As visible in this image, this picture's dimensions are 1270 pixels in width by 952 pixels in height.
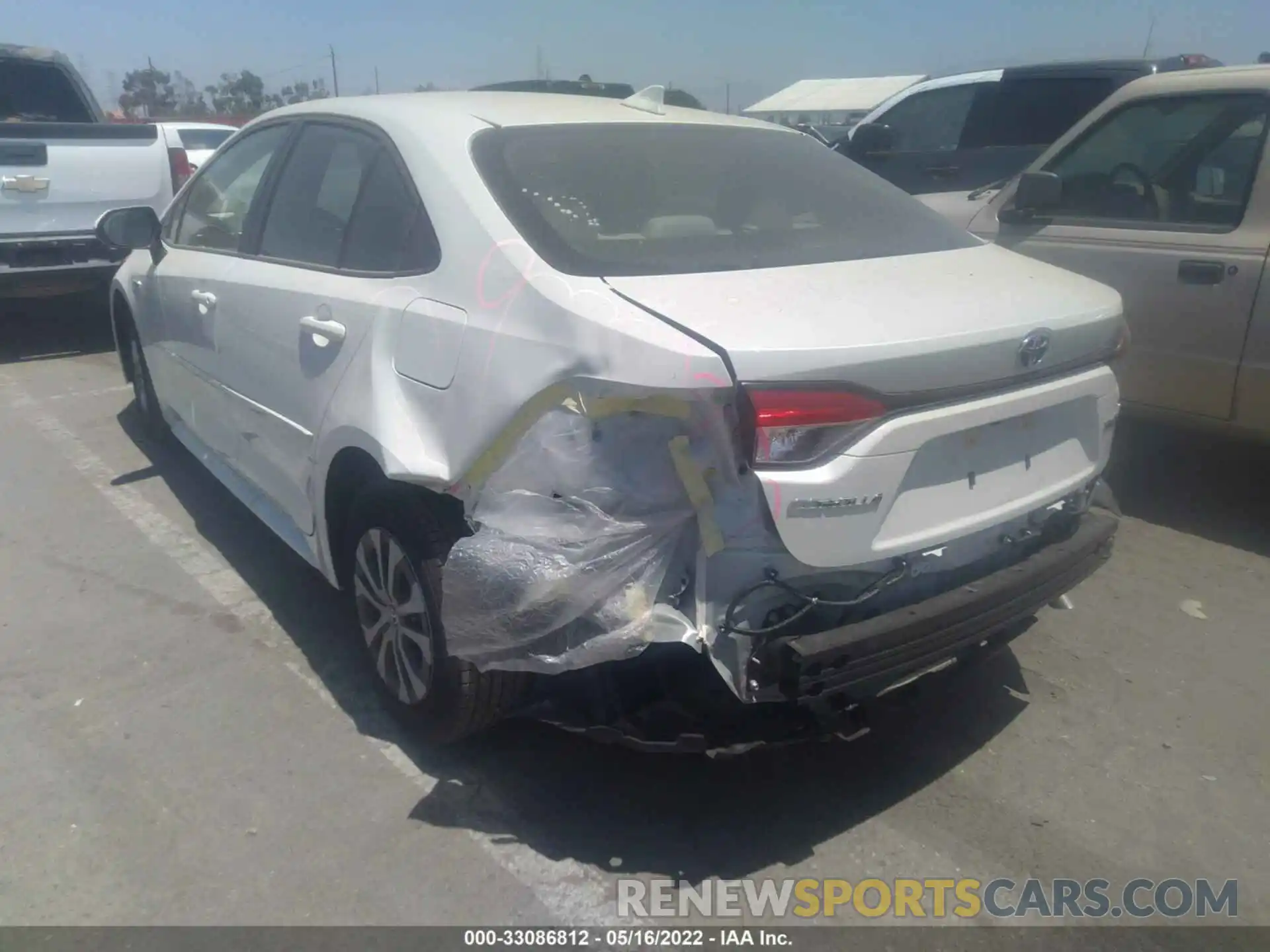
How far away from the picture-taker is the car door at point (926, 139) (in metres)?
7.38

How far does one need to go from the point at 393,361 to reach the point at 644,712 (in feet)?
3.80

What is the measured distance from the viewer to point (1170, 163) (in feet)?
16.0

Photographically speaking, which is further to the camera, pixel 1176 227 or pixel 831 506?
pixel 1176 227

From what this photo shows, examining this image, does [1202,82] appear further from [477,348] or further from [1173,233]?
[477,348]

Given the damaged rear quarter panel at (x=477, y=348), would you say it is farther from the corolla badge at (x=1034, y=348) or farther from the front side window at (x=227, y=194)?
the front side window at (x=227, y=194)

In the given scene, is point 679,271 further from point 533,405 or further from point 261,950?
point 261,950

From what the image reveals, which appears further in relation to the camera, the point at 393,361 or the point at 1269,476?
the point at 1269,476

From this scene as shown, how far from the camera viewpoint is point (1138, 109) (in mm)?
4945

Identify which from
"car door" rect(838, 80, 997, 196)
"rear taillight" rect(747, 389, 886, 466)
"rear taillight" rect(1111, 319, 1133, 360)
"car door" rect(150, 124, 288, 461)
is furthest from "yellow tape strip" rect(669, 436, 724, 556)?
"car door" rect(838, 80, 997, 196)

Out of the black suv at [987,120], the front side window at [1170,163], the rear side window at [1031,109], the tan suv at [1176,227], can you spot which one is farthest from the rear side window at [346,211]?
the rear side window at [1031,109]

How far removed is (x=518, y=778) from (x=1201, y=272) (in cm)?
345

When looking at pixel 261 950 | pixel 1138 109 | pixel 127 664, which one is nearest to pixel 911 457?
pixel 261 950

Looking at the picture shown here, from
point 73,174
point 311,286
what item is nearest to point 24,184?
point 73,174

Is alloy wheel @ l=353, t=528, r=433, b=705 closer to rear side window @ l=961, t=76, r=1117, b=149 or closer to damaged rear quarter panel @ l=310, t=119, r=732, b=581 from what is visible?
damaged rear quarter panel @ l=310, t=119, r=732, b=581
